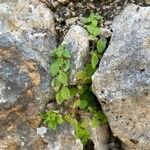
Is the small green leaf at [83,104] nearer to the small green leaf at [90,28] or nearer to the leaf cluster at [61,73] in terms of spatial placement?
the leaf cluster at [61,73]

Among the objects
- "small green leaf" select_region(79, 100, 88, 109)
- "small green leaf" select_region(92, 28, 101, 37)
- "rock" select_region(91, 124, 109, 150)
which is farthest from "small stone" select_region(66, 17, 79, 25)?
"rock" select_region(91, 124, 109, 150)

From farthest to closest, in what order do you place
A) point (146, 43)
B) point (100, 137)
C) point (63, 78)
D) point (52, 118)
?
point (100, 137) → point (52, 118) → point (63, 78) → point (146, 43)

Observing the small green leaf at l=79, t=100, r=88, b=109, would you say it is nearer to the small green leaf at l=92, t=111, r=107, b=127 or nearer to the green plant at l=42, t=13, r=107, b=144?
the green plant at l=42, t=13, r=107, b=144

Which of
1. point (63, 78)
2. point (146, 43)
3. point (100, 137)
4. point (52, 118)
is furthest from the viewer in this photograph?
point (100, 137)

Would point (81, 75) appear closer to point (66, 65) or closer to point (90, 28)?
point (66, 65)

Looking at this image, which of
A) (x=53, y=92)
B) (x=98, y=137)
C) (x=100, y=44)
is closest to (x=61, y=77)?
(x=53, y=92)

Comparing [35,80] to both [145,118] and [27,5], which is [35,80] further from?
[145,118]

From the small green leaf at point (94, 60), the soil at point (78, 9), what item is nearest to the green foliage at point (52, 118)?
the small green leaf at point (94, 60)

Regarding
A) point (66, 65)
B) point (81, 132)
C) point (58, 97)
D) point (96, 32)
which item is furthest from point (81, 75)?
point (81, 132)
